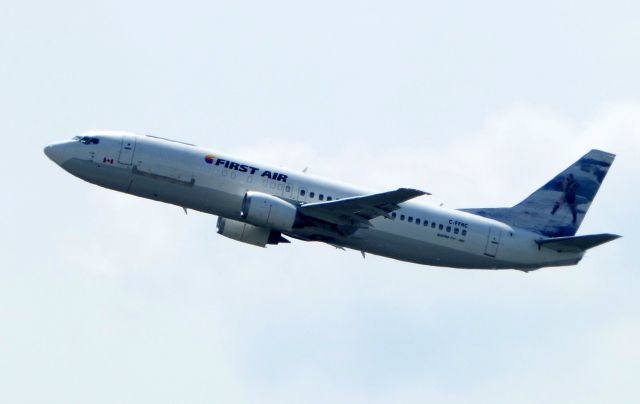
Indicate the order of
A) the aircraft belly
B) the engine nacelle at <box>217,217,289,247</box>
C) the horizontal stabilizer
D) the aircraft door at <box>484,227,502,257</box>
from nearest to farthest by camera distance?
the horizontal stabilizer, the aircraft belly, the engine nacelle at <box>217,217,289,247</box>, the aircraft door at <box>484,227,502,257</box>

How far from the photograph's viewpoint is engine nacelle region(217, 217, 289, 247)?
75.8 m

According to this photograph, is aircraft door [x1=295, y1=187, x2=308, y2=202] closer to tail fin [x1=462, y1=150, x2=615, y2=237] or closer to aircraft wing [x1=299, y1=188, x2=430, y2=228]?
aircraft wing [x1=299, y1=188, x2=430, y2=228]

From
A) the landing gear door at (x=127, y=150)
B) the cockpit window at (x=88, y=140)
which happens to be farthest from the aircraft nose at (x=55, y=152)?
the landing gear door at (x=127, y=150)

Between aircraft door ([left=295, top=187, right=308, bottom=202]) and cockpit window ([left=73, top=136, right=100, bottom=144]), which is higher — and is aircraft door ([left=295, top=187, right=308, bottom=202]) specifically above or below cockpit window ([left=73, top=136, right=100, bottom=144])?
below

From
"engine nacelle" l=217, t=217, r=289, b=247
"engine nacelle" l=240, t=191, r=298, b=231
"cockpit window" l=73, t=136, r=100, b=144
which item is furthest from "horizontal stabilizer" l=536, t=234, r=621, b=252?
"cockpit window" l=73, t=136, r=100, b=144

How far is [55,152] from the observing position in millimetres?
74312

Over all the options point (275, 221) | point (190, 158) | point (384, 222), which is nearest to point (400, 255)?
point (384, 222)

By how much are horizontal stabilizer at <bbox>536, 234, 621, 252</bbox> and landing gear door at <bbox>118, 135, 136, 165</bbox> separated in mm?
22705

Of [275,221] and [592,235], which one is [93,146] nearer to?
[275,221]

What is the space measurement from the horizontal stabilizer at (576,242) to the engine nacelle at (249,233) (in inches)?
565

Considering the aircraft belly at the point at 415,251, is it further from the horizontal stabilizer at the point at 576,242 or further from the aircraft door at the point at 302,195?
the aircraft door at the point at 302,195

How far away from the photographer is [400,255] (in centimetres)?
7631

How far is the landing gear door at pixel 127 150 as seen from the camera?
72.7 meters

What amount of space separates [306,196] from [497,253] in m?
11.3
